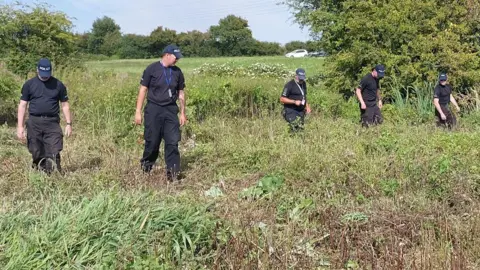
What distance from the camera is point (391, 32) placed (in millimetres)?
11828

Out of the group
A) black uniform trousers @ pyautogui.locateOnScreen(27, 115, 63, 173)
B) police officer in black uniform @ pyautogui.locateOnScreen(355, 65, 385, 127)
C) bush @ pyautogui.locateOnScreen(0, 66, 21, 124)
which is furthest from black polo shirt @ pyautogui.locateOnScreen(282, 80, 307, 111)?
bush @ pyautogui.locateOnScreen(0, 66, 21, 124)

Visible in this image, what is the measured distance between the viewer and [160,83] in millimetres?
6051

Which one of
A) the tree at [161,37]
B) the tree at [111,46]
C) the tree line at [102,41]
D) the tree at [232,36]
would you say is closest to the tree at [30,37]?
the tree line at [102,41]

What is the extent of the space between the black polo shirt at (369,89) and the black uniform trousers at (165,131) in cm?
414

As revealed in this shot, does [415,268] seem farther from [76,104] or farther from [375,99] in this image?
[76,104]

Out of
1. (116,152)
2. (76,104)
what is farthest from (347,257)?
(76,104)

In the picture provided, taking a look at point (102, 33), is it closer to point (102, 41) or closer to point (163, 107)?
point (102, 41)

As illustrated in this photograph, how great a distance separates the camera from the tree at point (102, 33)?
69.0 metres

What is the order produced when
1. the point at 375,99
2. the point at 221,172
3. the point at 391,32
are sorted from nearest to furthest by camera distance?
1. the point at 221,172
2. the point at 375,99
3. the point at 391,32

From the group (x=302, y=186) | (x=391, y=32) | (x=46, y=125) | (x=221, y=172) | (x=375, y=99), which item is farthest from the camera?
(x=391, y=32)

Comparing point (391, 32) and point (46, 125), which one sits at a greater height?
point (391, 32)

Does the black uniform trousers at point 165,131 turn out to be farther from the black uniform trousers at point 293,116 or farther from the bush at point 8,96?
the bush at point 8,96

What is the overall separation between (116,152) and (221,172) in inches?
74.1

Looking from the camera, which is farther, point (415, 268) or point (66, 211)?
point (66, 211)
